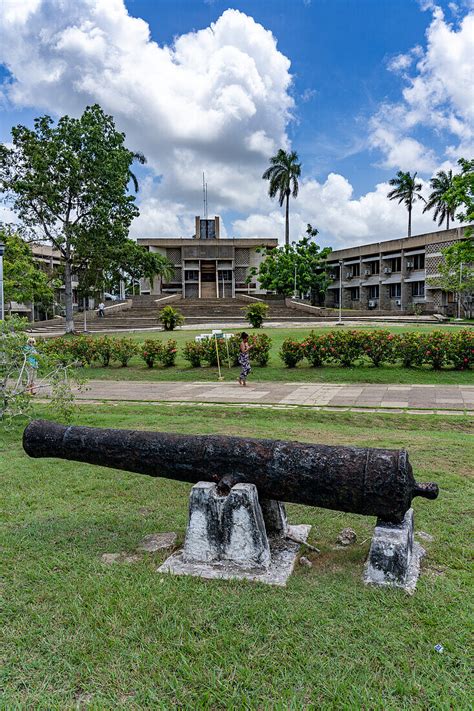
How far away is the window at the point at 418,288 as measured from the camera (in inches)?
1837

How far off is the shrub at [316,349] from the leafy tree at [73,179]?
17.3 m

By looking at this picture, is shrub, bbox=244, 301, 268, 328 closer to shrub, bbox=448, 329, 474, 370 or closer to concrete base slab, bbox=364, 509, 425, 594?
shrub, bbox=448, 329, 474, 370

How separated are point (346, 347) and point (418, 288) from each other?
3628 cm

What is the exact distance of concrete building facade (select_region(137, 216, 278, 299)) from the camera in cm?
5734

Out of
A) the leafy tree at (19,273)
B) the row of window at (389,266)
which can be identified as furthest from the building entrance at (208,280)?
the leafy tree at (19,273)

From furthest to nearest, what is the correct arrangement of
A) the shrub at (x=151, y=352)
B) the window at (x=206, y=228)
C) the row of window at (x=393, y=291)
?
the window at (x=206, y=228)
the row of window at (x=393, y=291)
the shrub at (x=151, y=352)

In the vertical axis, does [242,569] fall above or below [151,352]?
below

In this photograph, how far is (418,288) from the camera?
47469mm

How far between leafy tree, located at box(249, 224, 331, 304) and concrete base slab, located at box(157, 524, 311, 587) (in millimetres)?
44934

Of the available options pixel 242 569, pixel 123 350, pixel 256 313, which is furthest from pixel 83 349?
pixel 242 569

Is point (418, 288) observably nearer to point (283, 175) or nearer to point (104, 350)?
point (283, 175)

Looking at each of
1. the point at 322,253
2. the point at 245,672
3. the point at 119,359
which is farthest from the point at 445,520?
the point at 322,253

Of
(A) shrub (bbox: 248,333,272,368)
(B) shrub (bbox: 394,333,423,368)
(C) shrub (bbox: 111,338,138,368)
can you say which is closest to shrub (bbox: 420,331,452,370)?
(B) shrub (bbox: 394,333,423,368)

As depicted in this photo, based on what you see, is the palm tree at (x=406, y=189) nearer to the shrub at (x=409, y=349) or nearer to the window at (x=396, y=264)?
the window at (x=396, y=264)
